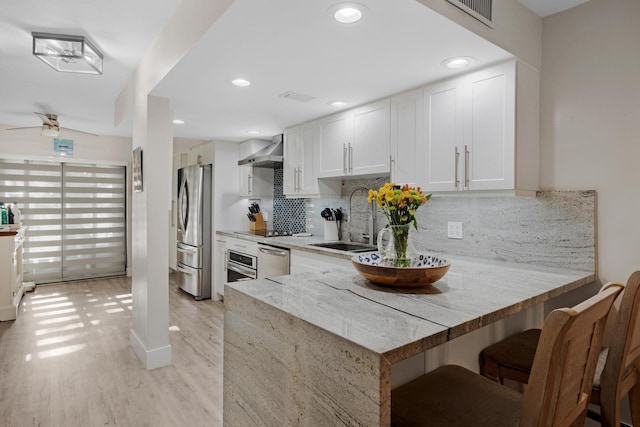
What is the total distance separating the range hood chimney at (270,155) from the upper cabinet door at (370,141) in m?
1.19

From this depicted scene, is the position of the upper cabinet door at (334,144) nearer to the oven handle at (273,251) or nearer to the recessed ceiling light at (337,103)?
the recessed ceiling light at (337,103)

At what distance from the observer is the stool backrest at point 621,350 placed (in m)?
1.24

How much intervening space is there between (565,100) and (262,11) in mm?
1856

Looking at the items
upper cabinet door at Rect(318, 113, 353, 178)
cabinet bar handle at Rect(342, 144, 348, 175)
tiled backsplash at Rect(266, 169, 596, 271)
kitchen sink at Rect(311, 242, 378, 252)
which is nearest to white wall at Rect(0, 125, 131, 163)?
upper cabinet door at Rect(318, 113, 353, 178)

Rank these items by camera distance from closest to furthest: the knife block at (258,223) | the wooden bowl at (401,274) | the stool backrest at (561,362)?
the stool backrest at (561,362)
the wooden bowl at (401,274)
the knife block at (258,223)

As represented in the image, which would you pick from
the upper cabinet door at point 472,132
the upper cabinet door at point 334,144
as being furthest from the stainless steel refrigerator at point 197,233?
the upper cabinet door at point 472,132

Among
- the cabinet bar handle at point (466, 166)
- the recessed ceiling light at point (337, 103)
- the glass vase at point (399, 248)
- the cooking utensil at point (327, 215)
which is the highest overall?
the recessed ceiling light at point (337, 103)

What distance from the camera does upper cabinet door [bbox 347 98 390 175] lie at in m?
2.82

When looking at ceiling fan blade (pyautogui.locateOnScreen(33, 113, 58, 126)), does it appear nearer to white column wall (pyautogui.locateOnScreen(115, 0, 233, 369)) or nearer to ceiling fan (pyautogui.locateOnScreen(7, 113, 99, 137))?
ceiling fan (pyautogui.locateOnScreen(7, 113, 99, 137))

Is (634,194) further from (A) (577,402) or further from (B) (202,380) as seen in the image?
(B) (202,380)

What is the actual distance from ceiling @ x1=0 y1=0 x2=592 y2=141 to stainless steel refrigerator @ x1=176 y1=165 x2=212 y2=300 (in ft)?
4.49

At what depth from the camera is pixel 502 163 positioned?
6.94 feet

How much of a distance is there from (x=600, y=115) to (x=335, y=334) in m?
2.09

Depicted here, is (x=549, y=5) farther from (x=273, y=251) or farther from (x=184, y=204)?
(x=184, y=204)
